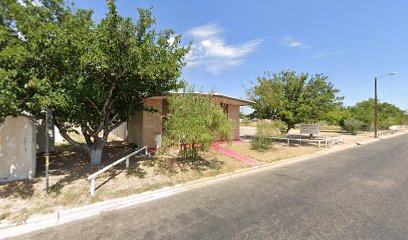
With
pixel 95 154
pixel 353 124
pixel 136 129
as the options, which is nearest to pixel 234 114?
pixel 136 129

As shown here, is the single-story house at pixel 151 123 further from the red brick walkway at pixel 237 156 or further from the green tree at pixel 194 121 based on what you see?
the green tree at pixel 194 121

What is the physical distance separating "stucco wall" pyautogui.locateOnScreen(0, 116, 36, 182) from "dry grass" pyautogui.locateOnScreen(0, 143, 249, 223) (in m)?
0.37

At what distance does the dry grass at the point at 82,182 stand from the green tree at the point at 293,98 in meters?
7.86

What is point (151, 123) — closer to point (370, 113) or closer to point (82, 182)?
point (82, 182)

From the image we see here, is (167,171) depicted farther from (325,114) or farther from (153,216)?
(325,114)

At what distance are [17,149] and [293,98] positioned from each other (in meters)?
17.4

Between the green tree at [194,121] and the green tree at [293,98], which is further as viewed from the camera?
the green tree at [293,98]

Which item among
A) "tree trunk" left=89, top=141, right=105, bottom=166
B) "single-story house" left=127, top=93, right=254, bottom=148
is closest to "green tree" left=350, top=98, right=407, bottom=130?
"single-story house" left=127, top=93, right=254, bottom=148

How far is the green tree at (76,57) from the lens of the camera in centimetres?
568

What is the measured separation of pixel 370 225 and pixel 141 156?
9744 millimetres

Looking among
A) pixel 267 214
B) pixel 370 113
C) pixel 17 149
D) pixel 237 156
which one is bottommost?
pixel 267 214

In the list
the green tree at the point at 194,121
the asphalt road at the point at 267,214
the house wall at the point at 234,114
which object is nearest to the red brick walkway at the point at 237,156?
the green tree at the point at 194,121

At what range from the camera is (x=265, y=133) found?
13.3 meters

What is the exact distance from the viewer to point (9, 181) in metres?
6.52
